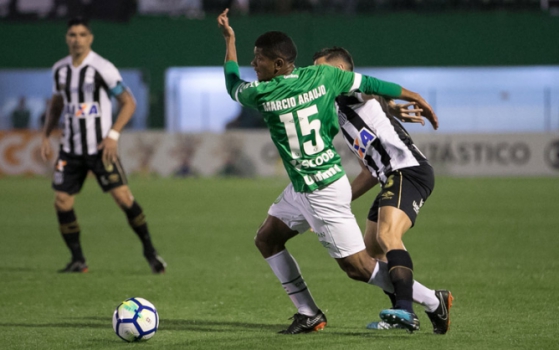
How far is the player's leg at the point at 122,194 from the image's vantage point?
31.4 ft

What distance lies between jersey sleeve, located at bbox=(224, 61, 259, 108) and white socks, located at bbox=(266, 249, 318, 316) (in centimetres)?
118

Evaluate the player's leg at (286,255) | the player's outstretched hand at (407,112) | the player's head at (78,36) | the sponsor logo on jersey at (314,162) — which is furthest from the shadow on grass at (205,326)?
the player's head at (78,36)

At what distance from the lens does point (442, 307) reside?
618 cm

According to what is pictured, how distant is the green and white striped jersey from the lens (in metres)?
6.02

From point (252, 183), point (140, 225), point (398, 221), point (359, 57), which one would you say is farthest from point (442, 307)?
point (359, 57)

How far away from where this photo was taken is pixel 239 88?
6105 mm

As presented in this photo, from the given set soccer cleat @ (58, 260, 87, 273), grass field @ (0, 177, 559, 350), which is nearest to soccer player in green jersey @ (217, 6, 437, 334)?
grass field @ (0, 177, 559, 350)

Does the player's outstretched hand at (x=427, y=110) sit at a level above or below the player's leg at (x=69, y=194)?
above

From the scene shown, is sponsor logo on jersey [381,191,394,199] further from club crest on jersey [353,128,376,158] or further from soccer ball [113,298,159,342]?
soccer ball [113,298,159,342]

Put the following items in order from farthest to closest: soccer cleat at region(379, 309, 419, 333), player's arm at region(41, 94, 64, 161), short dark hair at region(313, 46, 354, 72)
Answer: player's arm at region(41, 94, 64, 161) → short dark hair at region(313, 46, 354, 72) → soccer cleat at region(379, 309, 419, 333)

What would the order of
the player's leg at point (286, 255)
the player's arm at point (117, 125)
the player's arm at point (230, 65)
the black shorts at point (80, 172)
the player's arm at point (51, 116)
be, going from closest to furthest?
the player's arm at point (230, 65) < the player's leg at point (286, 255) < the player's arm at point (117, 125) < the black shorts at point (80, 172) < the player's arm at point (51, 116)

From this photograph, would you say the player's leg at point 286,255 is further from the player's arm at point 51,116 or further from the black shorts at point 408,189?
the player's arm at point 51,116

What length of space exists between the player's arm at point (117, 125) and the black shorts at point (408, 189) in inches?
146

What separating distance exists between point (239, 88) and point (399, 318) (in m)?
1.82
